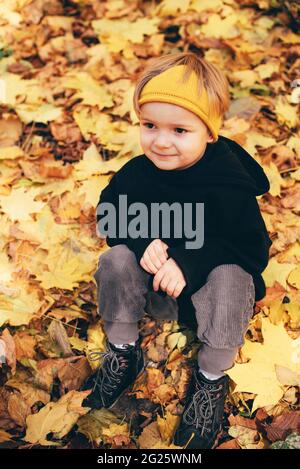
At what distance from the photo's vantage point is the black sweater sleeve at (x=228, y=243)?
5.66 feet

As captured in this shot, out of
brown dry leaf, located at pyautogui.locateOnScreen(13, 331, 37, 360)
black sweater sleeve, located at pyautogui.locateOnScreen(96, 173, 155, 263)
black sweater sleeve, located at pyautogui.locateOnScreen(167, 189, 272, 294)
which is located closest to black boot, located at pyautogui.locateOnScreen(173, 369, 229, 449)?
black sweater sleeve, located at pyautogui.locateOnScreen(167, 189, 272, 294)

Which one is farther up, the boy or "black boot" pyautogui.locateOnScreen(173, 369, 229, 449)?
the boy

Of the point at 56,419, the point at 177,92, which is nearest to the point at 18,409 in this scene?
the point at 56,419

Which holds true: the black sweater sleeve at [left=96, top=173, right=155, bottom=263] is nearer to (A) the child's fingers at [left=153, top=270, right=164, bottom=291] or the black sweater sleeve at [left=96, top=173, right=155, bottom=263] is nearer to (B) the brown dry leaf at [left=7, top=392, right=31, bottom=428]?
(A) the child's fingers at [left=153, top=270, right=164, bottom=291]

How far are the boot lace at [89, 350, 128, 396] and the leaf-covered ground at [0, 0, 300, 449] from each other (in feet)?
0.27

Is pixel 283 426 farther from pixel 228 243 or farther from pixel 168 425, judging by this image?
pixel 228 243

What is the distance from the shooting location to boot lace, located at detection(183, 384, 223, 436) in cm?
183

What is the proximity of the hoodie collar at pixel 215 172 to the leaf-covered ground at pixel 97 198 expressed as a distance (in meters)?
0.60

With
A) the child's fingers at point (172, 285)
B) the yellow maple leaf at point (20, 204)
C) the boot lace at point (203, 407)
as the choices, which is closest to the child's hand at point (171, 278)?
the child's fingers at point (172, 285)

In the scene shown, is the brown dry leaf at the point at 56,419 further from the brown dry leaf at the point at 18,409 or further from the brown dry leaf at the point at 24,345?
the brown dry leaf at the point at 24,345

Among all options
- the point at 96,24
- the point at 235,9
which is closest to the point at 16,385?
the point at 96,24

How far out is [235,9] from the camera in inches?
145
